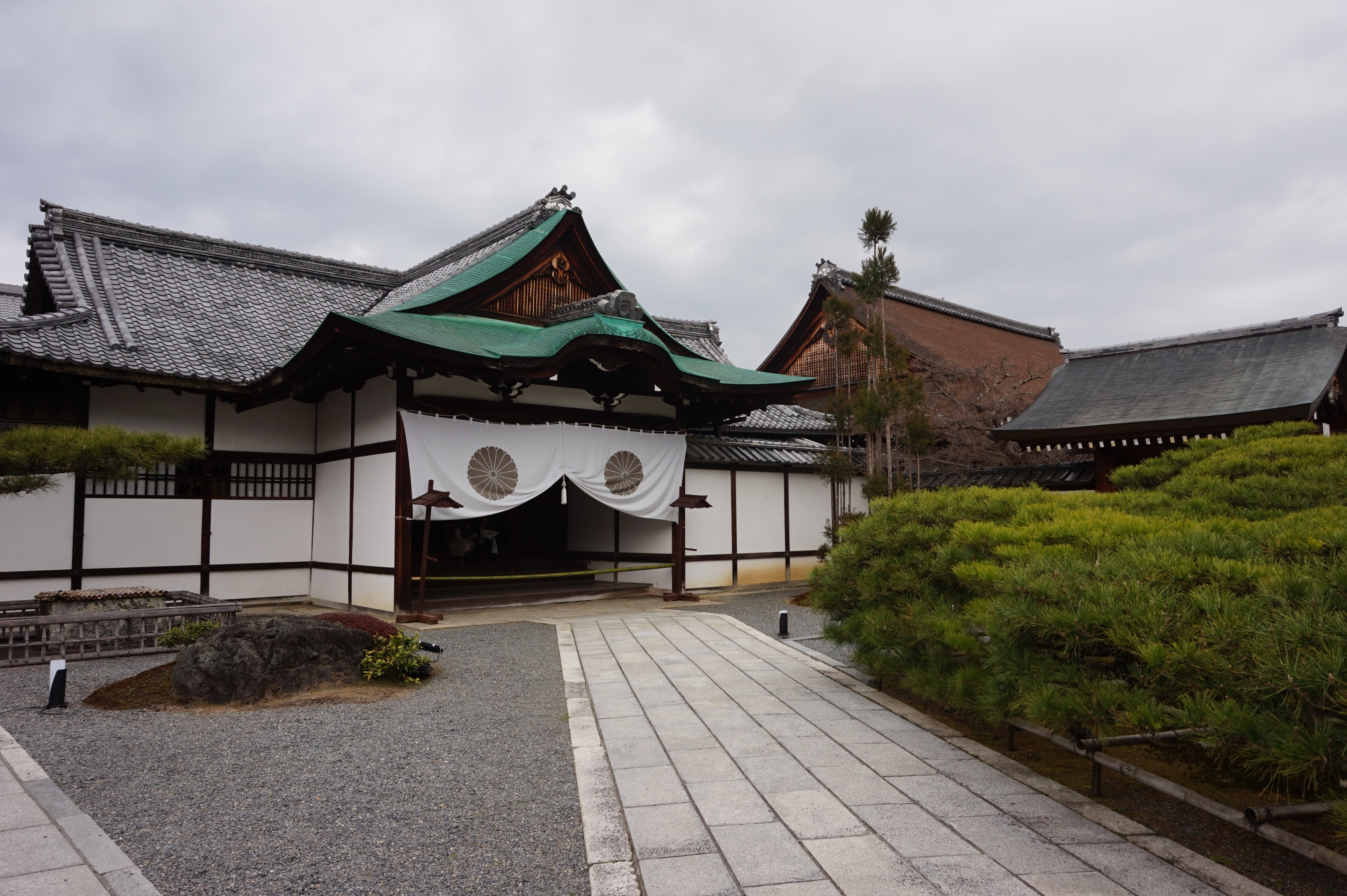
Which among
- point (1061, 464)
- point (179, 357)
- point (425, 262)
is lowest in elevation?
point (1061, 464)

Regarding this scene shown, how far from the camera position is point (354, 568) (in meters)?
11.2

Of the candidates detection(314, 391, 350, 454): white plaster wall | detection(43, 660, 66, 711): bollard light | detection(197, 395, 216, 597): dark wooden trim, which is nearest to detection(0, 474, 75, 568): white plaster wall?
detection(197, 395, 216, 597): dark wooden trim

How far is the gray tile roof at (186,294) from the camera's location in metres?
10.2

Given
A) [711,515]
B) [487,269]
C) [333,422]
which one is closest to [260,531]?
[333,422]

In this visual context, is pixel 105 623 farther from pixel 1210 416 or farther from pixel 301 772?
pixel 1210 416

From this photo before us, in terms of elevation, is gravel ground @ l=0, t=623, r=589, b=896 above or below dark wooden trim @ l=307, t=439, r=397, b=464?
below

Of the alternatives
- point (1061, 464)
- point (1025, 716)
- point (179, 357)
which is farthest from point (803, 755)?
point (1061, 464)

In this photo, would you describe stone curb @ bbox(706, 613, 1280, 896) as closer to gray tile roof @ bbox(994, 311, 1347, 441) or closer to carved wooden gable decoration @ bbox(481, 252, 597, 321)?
carved wooden gable decoration @ bbox(481, 252, 597, 321)

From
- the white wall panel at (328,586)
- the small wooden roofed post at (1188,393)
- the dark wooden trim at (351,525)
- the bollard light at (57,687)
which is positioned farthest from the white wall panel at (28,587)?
the small wooden roofed post at (1188,393)

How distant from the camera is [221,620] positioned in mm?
8219

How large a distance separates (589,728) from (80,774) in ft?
9.04

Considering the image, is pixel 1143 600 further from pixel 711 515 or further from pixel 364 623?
pixel 711 515

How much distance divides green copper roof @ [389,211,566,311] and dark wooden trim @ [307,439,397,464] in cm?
172

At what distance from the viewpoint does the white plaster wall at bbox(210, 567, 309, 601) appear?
11.3 m
